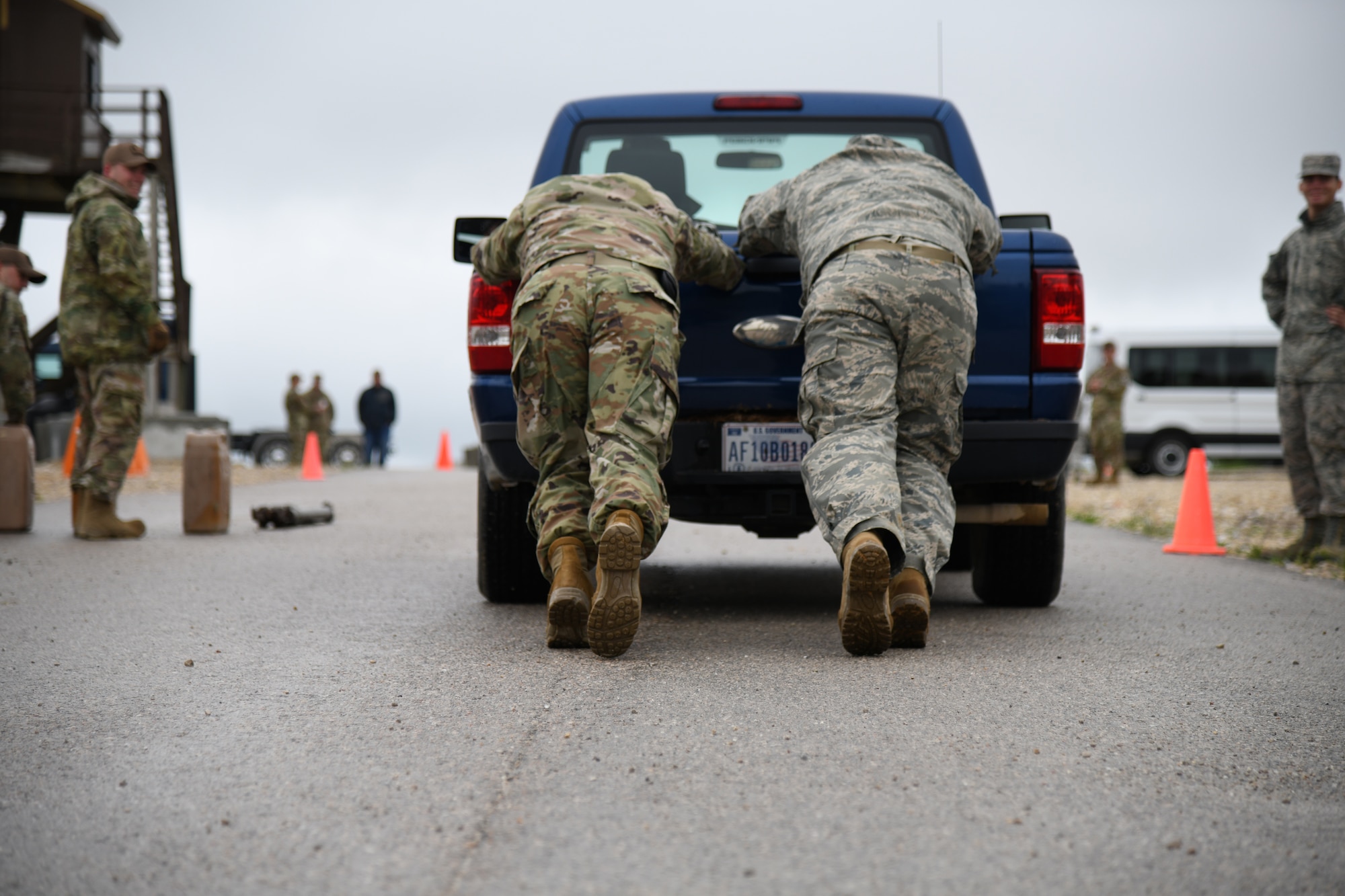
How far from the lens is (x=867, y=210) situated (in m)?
3.75

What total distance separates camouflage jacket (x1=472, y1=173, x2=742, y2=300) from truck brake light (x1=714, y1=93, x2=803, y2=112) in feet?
3.78

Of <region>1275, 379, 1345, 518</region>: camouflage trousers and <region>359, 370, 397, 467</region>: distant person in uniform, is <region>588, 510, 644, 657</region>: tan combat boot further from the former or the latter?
<region>359, 370, 397, 467</region>: distant person in uniform

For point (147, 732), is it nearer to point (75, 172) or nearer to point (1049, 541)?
point (1049, 541)

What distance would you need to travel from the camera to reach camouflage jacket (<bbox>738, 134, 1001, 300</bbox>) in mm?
3725

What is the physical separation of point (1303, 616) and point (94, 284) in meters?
6.81

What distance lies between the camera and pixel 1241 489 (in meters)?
15.1

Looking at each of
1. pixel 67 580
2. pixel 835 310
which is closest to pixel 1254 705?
pixel 835 310

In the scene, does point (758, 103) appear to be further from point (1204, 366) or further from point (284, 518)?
point (1204, 366)

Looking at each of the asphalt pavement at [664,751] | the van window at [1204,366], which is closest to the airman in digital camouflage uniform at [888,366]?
the asphalt pavement at [664,751]

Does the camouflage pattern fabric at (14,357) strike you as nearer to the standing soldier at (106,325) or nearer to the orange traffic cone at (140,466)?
the standing soldier at (106,325)

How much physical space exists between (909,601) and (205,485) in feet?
20.5

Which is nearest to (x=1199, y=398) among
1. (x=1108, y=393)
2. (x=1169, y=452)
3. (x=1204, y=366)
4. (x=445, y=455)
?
(x=1204, y=366)

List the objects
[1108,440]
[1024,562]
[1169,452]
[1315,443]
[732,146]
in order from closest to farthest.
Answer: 1. [1024,562]
2. [732,146]
3. [1315,443]
4. [1108,440]
5. [1169,452]

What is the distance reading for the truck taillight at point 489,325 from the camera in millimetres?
4156
